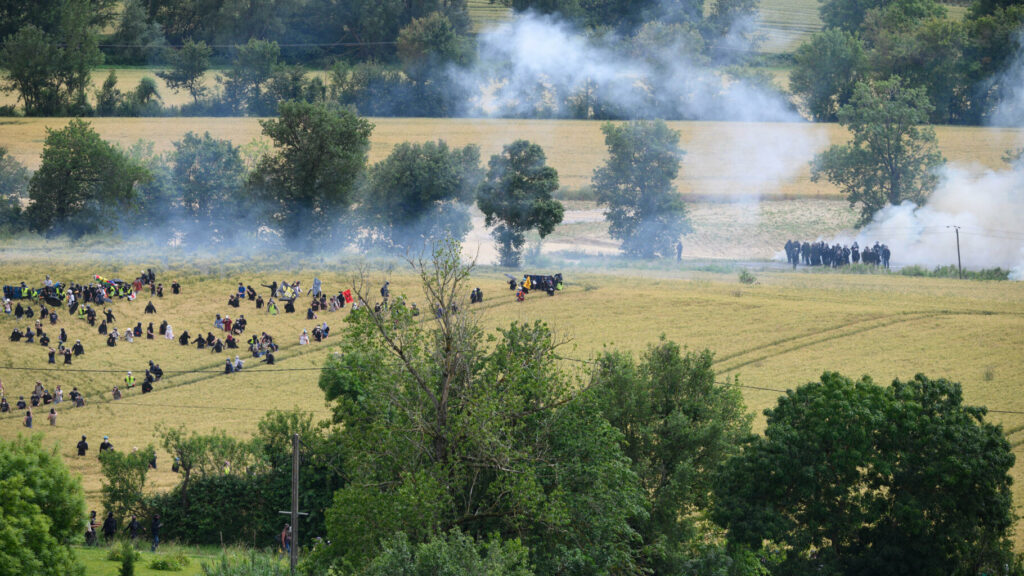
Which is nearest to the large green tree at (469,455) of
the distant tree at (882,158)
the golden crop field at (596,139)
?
the distant tree at (882,158)

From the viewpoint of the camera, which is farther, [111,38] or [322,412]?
[111,38]

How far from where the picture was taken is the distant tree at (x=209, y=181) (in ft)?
264

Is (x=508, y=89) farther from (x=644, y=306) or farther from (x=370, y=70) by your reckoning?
(x=644, y=306)

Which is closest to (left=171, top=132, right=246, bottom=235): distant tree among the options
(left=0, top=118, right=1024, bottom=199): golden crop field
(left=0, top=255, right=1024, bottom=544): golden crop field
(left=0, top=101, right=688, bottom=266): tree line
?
(left=0, top=101, right=688, bottom=266): tree line

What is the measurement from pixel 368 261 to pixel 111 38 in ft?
205

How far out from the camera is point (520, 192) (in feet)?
245

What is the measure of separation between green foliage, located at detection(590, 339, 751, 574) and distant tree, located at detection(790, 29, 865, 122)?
79.4 m

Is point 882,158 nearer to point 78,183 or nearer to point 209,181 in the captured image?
point 209,181

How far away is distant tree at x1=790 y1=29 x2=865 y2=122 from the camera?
4338 inches

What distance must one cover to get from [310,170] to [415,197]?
668cm

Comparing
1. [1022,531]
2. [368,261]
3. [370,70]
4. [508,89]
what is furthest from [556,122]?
[1022,531]

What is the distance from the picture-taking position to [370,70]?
11150 cm

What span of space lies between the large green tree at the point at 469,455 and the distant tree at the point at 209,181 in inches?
2086

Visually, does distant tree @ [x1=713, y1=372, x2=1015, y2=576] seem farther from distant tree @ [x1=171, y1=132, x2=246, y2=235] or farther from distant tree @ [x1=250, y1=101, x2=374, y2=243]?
distant tree @ [x1=171, y1=132, x2=246, y2=235]
